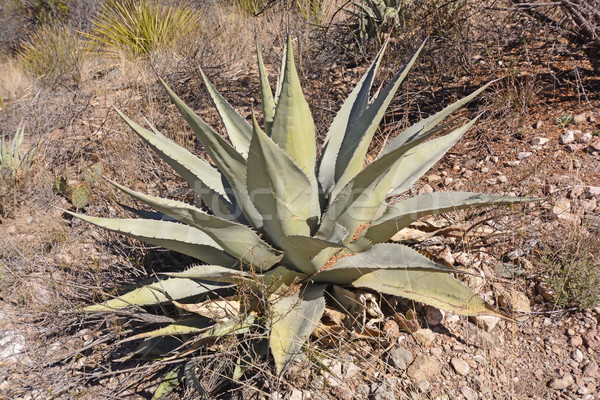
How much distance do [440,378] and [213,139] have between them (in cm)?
137

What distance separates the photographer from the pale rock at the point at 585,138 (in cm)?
281

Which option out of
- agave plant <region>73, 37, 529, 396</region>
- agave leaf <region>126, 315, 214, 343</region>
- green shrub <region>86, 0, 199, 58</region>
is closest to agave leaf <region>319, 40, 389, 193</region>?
agave plant <region>73, 37, 529, 396</region>

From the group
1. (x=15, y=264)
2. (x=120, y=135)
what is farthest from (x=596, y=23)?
(x=15, y=264)

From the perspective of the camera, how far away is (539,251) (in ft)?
7.32

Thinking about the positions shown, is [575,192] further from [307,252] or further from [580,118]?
[307,252]

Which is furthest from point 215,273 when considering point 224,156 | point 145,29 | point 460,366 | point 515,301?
point 145,29

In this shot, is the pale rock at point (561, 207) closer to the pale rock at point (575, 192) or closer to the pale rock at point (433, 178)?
the pale rock at point (575, 192)

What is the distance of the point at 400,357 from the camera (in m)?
1.93

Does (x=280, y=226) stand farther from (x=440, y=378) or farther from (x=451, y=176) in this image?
(x=451, y=176)

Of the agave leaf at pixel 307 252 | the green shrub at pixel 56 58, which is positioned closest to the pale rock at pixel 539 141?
the agave leaf at pixel 307 252

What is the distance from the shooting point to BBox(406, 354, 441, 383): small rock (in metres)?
1.87

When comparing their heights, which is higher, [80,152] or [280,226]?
[280,226]

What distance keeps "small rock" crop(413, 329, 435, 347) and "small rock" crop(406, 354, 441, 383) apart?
0.07m

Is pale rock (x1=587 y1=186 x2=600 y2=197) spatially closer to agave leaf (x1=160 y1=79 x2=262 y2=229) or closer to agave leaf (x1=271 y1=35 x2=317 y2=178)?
agave leaf (x1=271 y1=35 x2=317 y2=178)
